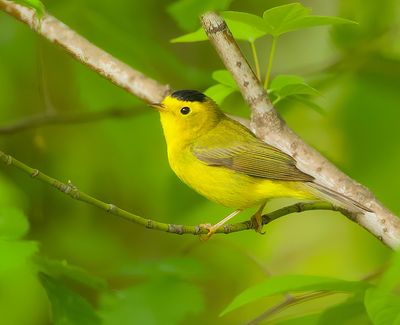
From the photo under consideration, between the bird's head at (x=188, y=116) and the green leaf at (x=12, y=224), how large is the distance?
4.95 feet

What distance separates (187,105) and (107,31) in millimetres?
687

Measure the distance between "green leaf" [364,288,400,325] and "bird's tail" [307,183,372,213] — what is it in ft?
3.04

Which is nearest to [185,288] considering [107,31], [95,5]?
[107,31]

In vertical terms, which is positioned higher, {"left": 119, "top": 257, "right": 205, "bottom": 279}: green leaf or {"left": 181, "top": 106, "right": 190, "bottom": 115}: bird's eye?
{"left": 181, "top": 106, "right": 190, "bottom": 115}: bird's eye

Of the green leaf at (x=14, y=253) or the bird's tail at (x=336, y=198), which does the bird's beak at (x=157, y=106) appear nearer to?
the bird's tail at (x=336, y=198)

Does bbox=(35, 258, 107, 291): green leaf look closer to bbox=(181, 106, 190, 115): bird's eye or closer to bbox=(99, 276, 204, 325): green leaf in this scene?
bbox=(99, 276, 204, 325): green leaf

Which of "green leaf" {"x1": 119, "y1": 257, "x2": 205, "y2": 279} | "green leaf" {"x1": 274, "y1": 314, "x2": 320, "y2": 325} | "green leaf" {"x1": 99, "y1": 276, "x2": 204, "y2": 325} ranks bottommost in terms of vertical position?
"green leaf" {"x1": 274, "y1": 314, "x2": 320, "y2": 325}

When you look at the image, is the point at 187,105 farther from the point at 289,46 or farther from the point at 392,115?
the point at 289,46

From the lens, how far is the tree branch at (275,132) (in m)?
2.73

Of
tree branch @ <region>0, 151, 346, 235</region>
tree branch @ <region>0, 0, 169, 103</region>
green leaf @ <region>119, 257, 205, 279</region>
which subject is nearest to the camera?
tree branch @ <region>0, 151, 346, 235</region>

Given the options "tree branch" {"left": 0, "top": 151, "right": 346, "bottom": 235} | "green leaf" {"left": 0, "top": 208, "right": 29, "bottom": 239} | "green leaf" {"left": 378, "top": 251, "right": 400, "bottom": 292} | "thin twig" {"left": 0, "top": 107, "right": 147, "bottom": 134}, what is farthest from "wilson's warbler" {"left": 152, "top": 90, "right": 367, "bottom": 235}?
"green leaf" {"left": 378, "top": 251, "right": 400, "bottom": 292}

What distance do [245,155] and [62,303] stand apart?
4.58 feet

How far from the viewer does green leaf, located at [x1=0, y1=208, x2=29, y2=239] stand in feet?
7.69

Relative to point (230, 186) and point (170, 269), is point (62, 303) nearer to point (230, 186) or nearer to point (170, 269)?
point (170, 269)
